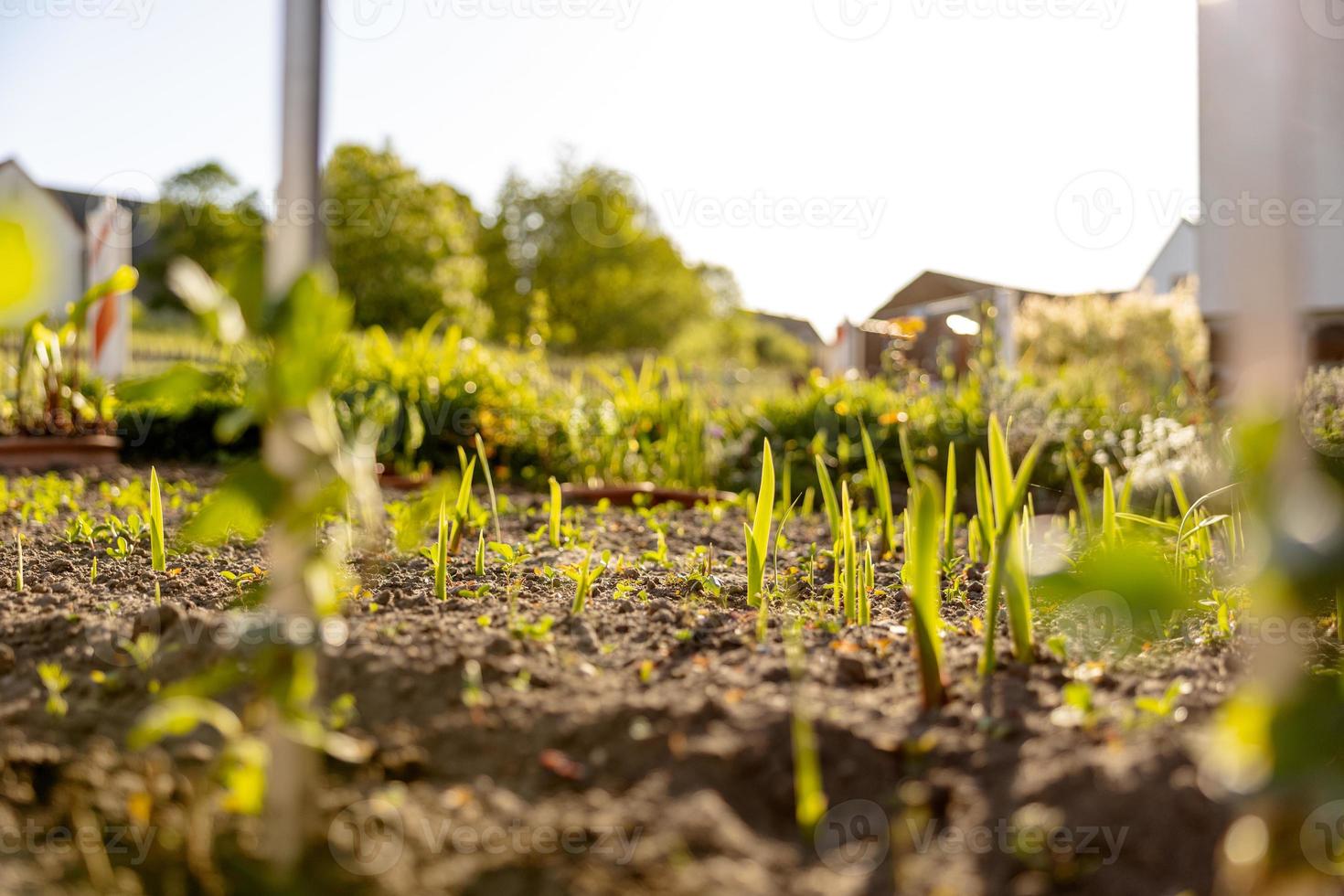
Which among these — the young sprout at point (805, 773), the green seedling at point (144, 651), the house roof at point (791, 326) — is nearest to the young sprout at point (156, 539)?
the green seedling at point (144, 651)

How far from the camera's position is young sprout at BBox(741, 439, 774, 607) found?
1657 millimetres

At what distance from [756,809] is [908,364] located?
5.04 m

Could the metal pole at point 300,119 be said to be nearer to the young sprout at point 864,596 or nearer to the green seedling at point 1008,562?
the green seedling at point 1008,562

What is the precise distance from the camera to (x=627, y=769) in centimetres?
106

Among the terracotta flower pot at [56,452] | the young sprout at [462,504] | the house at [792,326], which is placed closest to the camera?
the young sprout at [462,504]

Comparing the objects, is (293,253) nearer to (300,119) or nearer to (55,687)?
(300,119)

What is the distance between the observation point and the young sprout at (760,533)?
166 centimetres

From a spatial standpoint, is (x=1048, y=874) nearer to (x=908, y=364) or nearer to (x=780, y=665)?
(x=780, y=665)

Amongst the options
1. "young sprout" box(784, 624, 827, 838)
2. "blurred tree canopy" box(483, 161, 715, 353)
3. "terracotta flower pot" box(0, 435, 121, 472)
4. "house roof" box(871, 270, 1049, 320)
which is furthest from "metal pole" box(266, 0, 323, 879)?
"blurred tree canopy" box(483, 161, 715, 353)

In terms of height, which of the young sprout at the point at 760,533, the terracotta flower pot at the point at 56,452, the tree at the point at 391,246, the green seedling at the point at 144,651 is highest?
the tree at the point at 391,246

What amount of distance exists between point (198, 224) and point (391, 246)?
19.4 ft

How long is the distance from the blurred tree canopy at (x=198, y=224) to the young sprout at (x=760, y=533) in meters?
18.2

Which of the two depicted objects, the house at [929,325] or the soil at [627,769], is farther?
the house at [929,325]

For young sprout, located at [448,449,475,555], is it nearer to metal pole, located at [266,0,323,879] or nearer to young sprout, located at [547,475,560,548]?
young sprout, located at [547,475,560,548]
